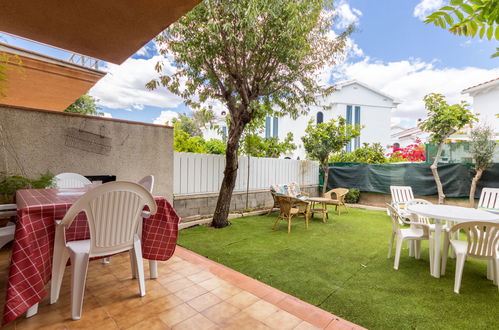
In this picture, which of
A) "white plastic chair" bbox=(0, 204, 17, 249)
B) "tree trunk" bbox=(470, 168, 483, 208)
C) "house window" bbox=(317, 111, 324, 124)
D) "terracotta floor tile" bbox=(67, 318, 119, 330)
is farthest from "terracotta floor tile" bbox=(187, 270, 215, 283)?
"house window" bbox=(317, 111, 324, 124)

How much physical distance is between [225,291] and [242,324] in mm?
527

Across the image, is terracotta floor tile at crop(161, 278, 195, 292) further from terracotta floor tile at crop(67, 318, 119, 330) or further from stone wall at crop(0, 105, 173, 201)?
stone wall at crop(0, 105, 173, 201)

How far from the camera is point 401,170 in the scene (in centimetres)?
747

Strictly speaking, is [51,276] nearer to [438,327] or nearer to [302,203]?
[438,327]

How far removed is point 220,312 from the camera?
2.03 m

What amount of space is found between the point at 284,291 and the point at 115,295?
166 cm

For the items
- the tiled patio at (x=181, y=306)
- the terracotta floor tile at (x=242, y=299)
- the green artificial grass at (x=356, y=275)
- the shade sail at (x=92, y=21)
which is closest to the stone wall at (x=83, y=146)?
the shade sail at (x=92, y=21)

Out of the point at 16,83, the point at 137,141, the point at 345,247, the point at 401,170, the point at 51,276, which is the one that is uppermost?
the point at 16,83

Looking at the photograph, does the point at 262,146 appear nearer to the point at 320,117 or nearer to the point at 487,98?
the point at 320,117

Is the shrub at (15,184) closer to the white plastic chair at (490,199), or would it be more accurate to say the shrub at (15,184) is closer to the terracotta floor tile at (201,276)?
the terracotta floor tile at (201,276)

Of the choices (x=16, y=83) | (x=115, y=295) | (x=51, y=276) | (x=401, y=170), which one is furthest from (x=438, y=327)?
(x=16, y=83)

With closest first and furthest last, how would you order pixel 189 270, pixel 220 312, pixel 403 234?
pixel 220 312 → pixel 189 270 → pixel 403 234

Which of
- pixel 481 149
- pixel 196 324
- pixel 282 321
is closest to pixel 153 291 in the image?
pixel 196 324

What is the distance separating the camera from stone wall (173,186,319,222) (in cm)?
531
